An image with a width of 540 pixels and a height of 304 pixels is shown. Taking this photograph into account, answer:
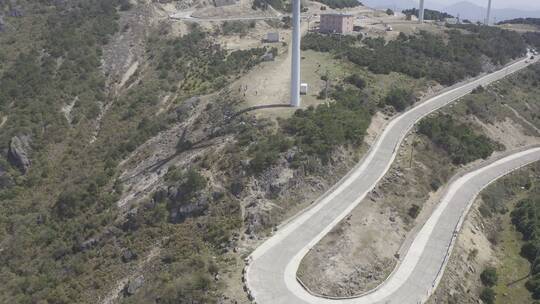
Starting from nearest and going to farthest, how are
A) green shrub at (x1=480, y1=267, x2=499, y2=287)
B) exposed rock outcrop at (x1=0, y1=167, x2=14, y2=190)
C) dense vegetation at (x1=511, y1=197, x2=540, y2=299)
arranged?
green shrub at (x1=480, y1=267, x2=499, y2=287)
dense vegetation at (x1=511, y1=197, x2=540, y2=299)
exposed rock outcrop at (x1=0, y1=167, x2=14, y2=190)

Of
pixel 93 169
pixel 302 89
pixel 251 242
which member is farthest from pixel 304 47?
pixel 251 242

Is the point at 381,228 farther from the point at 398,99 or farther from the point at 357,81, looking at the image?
the point at 357,81

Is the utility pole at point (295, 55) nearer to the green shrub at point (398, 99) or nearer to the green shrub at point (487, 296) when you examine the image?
the green shrub at point (398, 99)

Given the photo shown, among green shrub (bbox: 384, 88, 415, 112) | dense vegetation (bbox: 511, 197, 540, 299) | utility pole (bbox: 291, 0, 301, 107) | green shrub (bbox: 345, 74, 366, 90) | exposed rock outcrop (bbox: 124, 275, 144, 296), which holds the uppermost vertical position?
utility pole (bbox: 291, 0, 301, 107)

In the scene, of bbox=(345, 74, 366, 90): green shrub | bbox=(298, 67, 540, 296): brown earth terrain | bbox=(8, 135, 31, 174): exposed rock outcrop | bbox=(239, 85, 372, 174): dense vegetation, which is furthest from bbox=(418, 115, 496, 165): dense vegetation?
bbox=(8, 135, 31, 174): exposed rock outcrop

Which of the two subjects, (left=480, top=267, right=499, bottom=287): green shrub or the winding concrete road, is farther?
(left=480, top=267, right=499, bottom=287): green shrub

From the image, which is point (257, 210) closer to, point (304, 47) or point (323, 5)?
point (304, 47)

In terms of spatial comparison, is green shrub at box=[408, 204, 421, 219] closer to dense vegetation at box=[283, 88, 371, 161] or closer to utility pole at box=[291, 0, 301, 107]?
dense vegetation at box=[283, 88, 371, 161]
